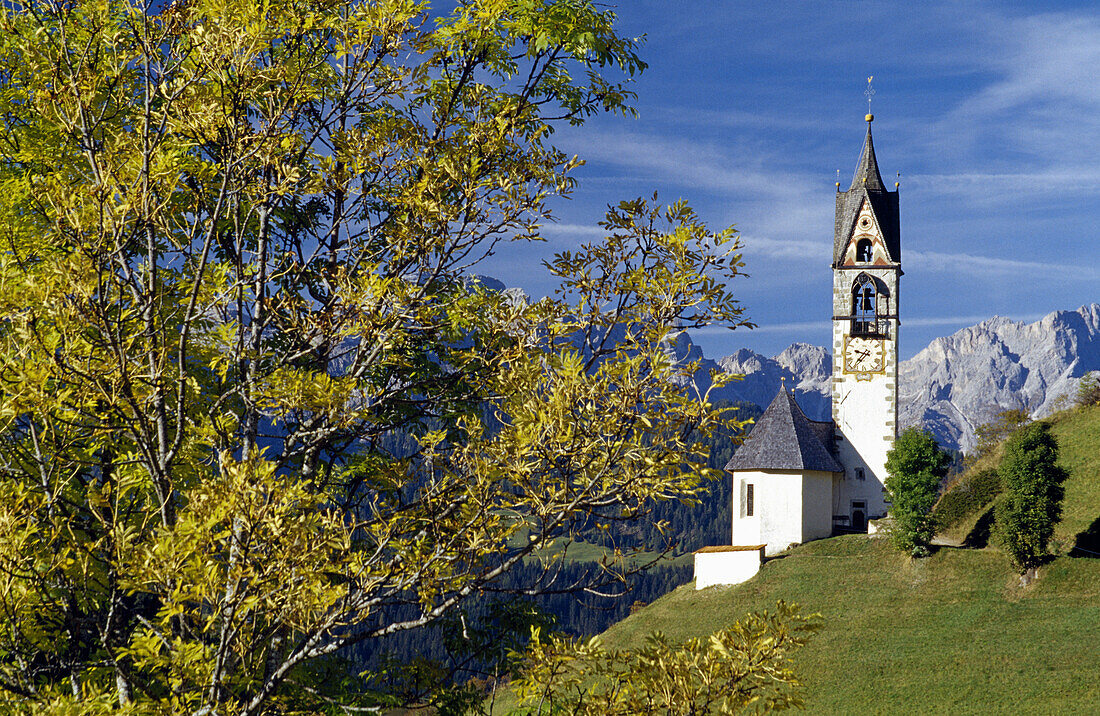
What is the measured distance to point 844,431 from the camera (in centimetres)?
4812

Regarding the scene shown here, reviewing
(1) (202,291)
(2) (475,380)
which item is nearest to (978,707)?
(2) (475,380)

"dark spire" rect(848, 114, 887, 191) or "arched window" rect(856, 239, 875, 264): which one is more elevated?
"dark spire" rect(848, 114, 887, 191)

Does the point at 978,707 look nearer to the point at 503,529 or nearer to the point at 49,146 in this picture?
the point at 503,529

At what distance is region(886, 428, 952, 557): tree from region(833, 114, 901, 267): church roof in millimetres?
12496

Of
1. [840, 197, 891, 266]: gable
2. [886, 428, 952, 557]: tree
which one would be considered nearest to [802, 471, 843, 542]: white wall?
[886, 428, 952, 557]: tree

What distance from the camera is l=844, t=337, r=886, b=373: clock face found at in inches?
1901

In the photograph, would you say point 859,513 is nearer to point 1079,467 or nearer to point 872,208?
point 1079,467

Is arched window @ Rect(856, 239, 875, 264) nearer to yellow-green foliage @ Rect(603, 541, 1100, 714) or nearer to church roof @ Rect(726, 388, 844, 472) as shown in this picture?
church roof @ Rect(726, 388, 844, 472)

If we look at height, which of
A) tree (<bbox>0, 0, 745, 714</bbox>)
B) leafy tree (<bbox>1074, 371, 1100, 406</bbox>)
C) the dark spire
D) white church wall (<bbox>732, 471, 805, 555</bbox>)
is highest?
the dark spire

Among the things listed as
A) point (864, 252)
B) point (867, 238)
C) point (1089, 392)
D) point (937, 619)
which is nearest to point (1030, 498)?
point (937, 619)

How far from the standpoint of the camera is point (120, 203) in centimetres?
645

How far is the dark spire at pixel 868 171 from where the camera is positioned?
5078 centimetres

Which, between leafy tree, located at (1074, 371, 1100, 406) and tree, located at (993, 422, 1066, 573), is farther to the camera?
leafy tree, located at (1074, 371, 1100, 406)

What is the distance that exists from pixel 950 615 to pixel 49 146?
3295 cm
